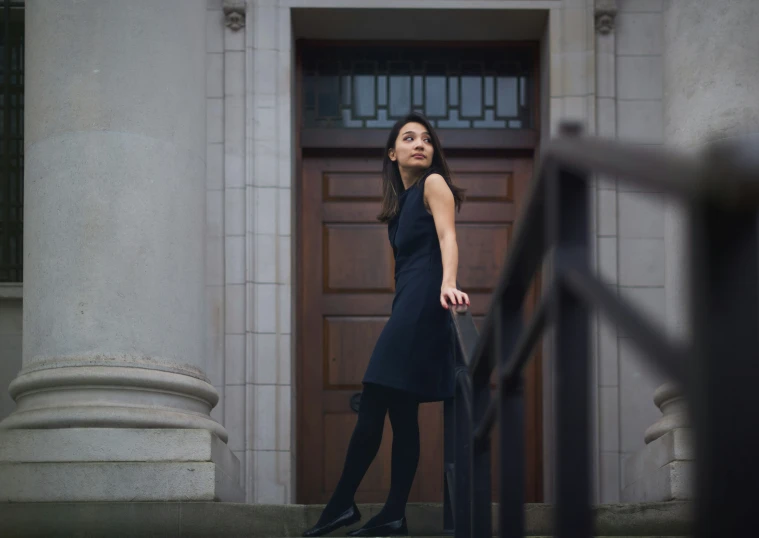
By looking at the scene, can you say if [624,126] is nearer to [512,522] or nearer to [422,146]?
[422,146]

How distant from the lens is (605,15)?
8.91 metres

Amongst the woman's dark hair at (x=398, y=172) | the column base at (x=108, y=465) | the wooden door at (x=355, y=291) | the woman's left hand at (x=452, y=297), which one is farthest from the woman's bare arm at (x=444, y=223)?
the wooden door at (x=355, y=291)

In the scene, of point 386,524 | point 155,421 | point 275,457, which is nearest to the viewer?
point 386,524

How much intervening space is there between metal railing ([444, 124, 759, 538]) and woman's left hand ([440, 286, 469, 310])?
41.6 inches

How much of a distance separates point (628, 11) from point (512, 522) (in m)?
6.82

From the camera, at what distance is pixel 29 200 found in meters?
6.33

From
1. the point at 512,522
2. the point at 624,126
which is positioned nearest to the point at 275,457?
the point at 624,126

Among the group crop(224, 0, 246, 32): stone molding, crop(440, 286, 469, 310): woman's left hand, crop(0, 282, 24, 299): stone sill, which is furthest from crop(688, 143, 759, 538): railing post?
crop(224, 0, 246, 32): stone molding

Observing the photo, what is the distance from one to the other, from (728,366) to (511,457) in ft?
5.17

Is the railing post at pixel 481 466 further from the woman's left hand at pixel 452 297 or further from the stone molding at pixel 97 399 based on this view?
the stone molding at pixel 97 399

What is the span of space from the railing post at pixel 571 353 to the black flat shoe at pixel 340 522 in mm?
3139

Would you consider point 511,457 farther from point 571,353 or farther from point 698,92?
point 698,92

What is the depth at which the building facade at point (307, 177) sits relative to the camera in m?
6.29

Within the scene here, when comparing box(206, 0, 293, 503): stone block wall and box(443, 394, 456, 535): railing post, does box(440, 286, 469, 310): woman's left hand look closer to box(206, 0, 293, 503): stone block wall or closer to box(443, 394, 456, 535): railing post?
box(443, 394, 456, 535): railing post
